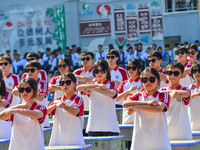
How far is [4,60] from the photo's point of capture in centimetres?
1161

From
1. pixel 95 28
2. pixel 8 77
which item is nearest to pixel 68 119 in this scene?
pixel 8 77

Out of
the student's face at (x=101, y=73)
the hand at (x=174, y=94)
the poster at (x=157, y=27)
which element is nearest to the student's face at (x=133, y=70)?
the student's face at (x=101, y=73)

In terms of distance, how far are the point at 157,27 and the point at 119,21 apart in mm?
1746

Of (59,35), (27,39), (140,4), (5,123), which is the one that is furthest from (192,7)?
(5,123)

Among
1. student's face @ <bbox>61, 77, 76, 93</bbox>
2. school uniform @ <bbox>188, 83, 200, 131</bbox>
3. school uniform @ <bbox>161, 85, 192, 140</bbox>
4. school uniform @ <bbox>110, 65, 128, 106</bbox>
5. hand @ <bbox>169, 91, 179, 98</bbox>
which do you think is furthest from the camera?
school uniform @ <bbox>110, 65, 128, 106</bbox>

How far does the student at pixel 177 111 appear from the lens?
8.01 metres

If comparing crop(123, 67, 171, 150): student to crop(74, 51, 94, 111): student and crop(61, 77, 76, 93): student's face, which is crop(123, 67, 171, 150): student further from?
crop(74, 51, 94, 111): student

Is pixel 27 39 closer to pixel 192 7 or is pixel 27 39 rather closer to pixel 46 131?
pixel 192 7

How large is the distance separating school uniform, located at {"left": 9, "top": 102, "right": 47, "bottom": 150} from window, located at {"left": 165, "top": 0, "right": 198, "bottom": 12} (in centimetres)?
1819

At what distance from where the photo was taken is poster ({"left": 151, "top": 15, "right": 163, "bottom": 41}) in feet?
79.4

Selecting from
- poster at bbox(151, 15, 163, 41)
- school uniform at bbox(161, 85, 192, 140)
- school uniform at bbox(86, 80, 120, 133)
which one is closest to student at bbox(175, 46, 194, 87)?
school uniform at bbox(86, 80, 120, 133)

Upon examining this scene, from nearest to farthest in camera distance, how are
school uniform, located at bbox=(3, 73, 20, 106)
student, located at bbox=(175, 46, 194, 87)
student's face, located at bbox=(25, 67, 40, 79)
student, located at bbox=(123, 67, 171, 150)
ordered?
student, located at bbox=(123, 67, 171, 150) → student's face, located at bbox=(25, 67, 40, 79) → student, located at bbox=(175, 46, 194, 87) → school uniform, located at bbox=(3, 73, 20, 106)

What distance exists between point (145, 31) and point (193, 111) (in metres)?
15.0

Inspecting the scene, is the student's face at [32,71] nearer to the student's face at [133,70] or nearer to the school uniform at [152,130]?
the student's face at [133,70]
